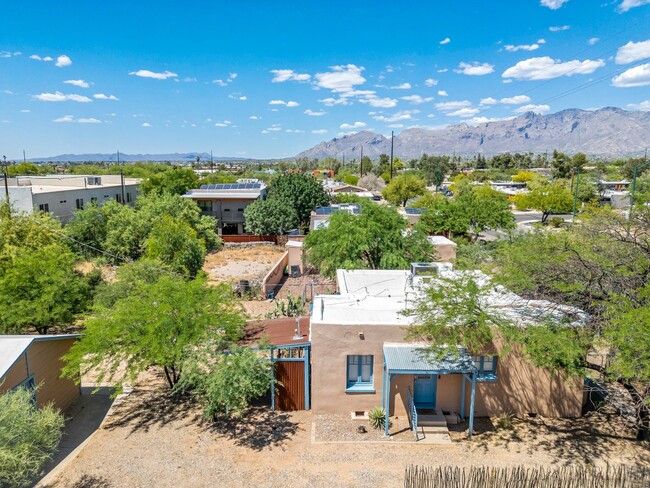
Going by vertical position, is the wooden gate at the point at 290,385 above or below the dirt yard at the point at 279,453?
above

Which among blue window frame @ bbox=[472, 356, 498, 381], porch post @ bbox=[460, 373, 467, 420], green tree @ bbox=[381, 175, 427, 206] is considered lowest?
porch post @ bbox=[460, 373, 467, 420]

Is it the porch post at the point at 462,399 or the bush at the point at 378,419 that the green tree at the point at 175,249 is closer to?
the bush at the point at 378,419

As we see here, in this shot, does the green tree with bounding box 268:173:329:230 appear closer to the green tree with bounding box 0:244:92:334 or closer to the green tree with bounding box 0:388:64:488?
the green tree with bounding box 0:244:92:334

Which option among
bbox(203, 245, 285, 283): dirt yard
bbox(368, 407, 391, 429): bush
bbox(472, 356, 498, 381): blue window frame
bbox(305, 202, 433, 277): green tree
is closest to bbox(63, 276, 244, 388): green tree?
bbox(368, 407, 391, 429): bush

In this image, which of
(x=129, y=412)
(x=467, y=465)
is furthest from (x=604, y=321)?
(x=129, y=412)

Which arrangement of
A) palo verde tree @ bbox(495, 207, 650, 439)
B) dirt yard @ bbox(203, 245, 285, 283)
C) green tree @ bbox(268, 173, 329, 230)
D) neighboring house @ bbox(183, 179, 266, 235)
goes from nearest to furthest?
palo verde tree @ bbox(495, 207, 650, 439) → dirt yard @ bbox(203, 245, 285, 283) → green tree @ bbox(268, 173, 329, 230) → neighboring house @ bbox(183, 179, 266, 235)

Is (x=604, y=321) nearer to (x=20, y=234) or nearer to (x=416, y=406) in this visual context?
(x=416, y=406)

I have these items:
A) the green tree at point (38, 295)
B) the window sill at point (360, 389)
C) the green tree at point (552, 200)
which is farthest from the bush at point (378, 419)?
the green tree at point (552, 200)
